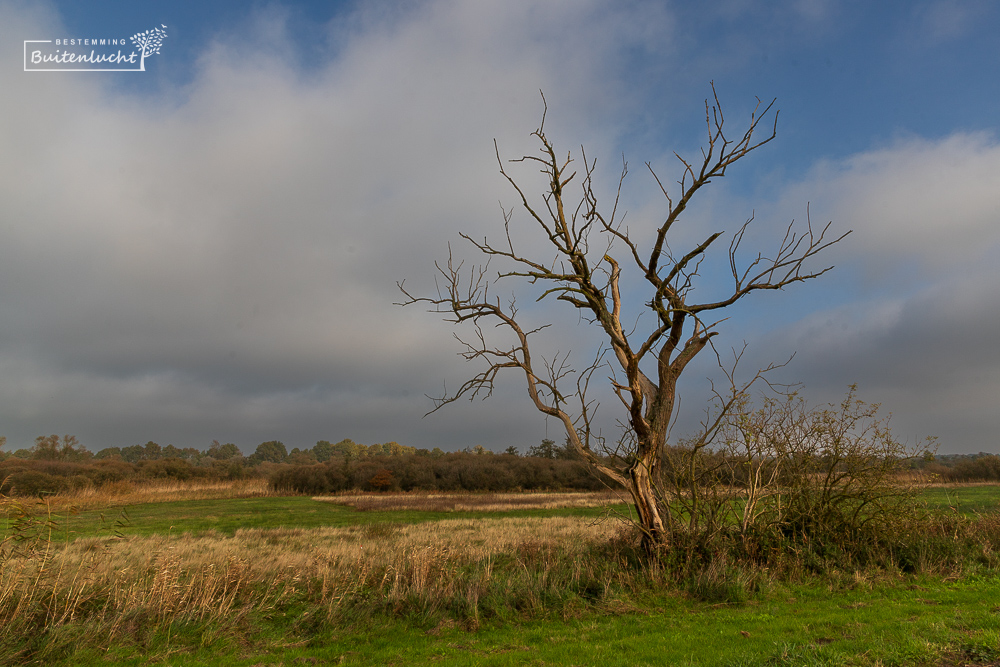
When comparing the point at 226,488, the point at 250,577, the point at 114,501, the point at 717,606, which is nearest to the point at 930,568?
the point at 717,606

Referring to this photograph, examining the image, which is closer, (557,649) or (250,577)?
(557,649)

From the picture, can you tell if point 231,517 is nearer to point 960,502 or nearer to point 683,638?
point 683,638

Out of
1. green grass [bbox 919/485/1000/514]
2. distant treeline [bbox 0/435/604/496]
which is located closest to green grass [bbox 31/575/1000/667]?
green grass [bbox 919/485/1000/514]

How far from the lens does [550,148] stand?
10.6 m

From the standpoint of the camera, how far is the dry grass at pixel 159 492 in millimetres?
43316

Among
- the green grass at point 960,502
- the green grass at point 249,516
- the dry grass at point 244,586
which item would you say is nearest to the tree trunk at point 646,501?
the dry grass at point 244,586

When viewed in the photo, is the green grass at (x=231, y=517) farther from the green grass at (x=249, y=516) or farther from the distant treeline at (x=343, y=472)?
the distant treeline at (x=343, y=472)

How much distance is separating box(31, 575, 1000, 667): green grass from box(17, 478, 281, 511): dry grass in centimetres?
4052

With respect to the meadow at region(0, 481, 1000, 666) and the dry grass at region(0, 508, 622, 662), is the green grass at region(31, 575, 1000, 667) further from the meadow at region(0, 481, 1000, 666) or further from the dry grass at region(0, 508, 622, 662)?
the dry grass at region(0, 508, 622, 662)

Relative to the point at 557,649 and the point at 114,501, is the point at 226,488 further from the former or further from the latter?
the point at 557,649

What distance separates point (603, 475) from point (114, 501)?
160ft

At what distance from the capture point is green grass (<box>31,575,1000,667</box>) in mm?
6627

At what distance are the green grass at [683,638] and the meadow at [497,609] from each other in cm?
4

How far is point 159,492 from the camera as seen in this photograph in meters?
53.3
